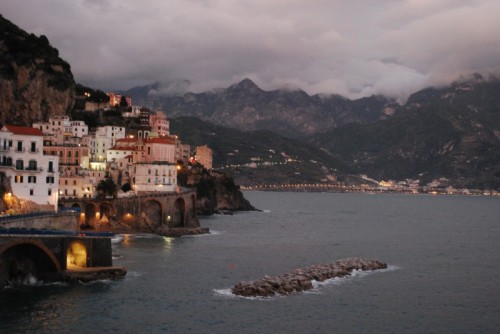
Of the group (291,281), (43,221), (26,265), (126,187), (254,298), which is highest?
(126,187)

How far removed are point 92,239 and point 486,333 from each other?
40.6 meters

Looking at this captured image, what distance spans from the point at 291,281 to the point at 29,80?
286 ft

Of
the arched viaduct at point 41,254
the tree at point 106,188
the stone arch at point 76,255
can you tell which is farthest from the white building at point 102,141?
the arched viaduct at point 41,254

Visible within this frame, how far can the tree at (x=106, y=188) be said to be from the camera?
12416 cm

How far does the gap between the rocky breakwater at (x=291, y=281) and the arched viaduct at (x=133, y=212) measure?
51.9 m

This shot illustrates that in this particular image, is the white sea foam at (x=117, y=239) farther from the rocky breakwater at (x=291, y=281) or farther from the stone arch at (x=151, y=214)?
the rocky breakwater at (x=291, y=281)

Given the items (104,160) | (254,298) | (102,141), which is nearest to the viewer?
(254,298)

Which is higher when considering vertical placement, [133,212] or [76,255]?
[133,212]

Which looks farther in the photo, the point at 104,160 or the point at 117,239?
the point at 104,160

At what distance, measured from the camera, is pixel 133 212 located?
12194 centimetres

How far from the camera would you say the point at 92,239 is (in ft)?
222

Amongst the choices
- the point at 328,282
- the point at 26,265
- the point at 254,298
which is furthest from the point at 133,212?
the point at 254,298

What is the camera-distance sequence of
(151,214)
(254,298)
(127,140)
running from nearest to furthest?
(254,298) → (151,214) → (127,140)

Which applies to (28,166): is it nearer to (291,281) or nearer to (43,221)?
(43,221)
